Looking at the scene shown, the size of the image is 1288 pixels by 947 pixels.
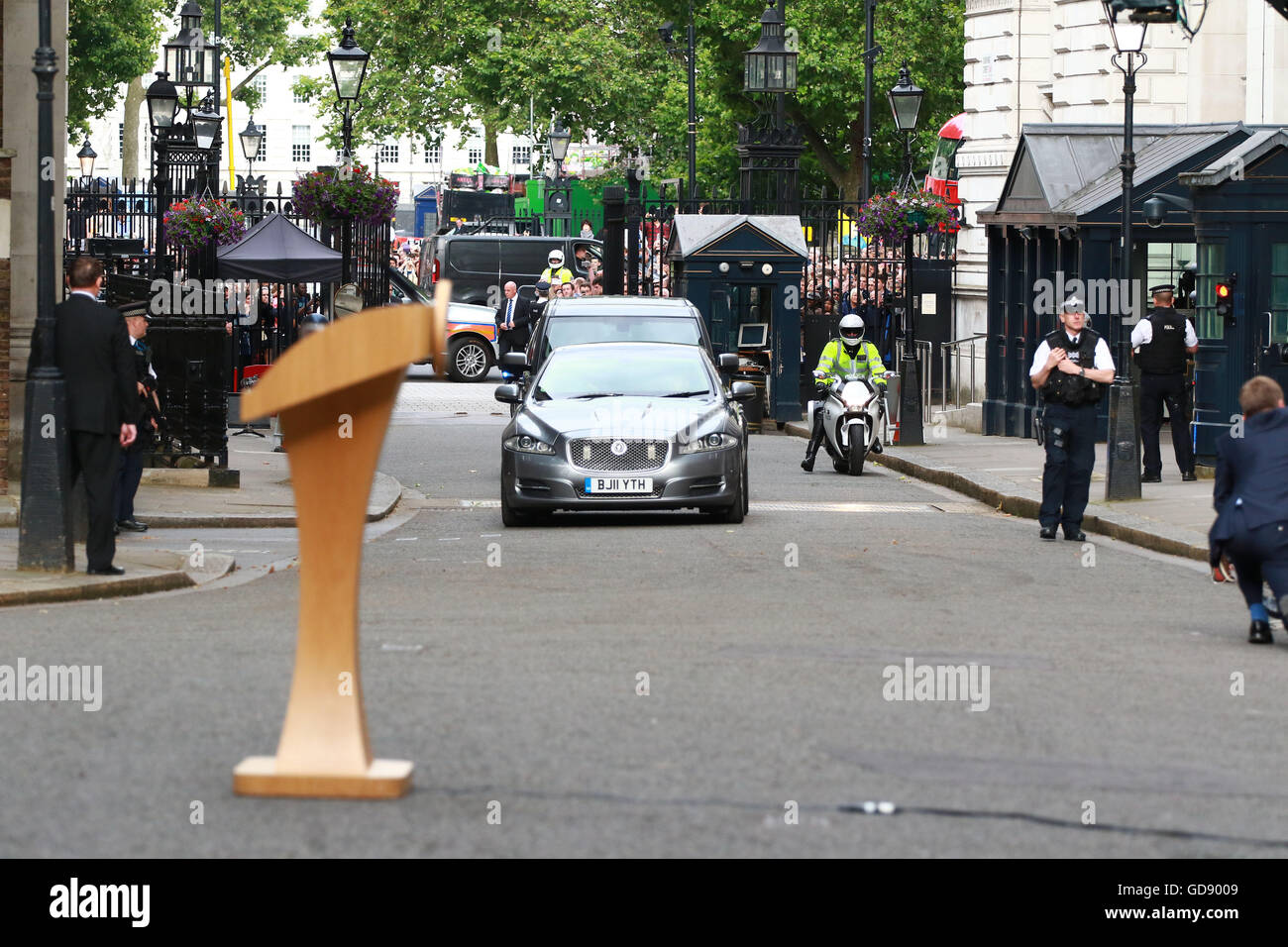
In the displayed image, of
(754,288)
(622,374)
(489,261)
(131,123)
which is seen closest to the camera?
(622,374)

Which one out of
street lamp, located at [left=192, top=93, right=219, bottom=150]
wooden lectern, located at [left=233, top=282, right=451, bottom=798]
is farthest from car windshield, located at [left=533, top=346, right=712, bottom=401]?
street lamp, located at [left=192, top=93, right=219, bottom=150]

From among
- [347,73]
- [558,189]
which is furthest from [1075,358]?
[558,189]

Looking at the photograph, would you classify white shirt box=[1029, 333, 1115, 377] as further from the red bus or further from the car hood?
the red bus

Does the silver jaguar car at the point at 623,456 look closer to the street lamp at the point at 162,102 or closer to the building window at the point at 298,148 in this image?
the street lamp at the point at 162,102

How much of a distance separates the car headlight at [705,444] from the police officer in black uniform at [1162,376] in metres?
5.47

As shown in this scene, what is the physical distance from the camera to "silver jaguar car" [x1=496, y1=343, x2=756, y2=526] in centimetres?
1673

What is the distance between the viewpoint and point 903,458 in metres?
24.2

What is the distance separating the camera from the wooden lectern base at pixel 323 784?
22.7 ft

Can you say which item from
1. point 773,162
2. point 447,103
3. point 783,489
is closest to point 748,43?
point 447,103

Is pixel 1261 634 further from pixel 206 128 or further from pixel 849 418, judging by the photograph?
pixel 206 128

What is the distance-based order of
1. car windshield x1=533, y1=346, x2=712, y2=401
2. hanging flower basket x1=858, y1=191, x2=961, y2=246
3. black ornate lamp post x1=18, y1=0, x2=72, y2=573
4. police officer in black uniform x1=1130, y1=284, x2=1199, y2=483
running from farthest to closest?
hanging flower basket x1=858, y1=191, x2=961, y2=246 → police officer in black uniform x1=1130, y1=284, x2=1199, y2=483 → car windshield x1=533, y1=346, x2=712, y2=401 → black ornate lamp post x1=18, y1=0, x2=72, y2=573

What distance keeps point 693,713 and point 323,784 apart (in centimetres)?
201

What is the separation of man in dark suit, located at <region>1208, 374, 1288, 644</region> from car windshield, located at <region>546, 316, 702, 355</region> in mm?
8897

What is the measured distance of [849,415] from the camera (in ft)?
75.1
